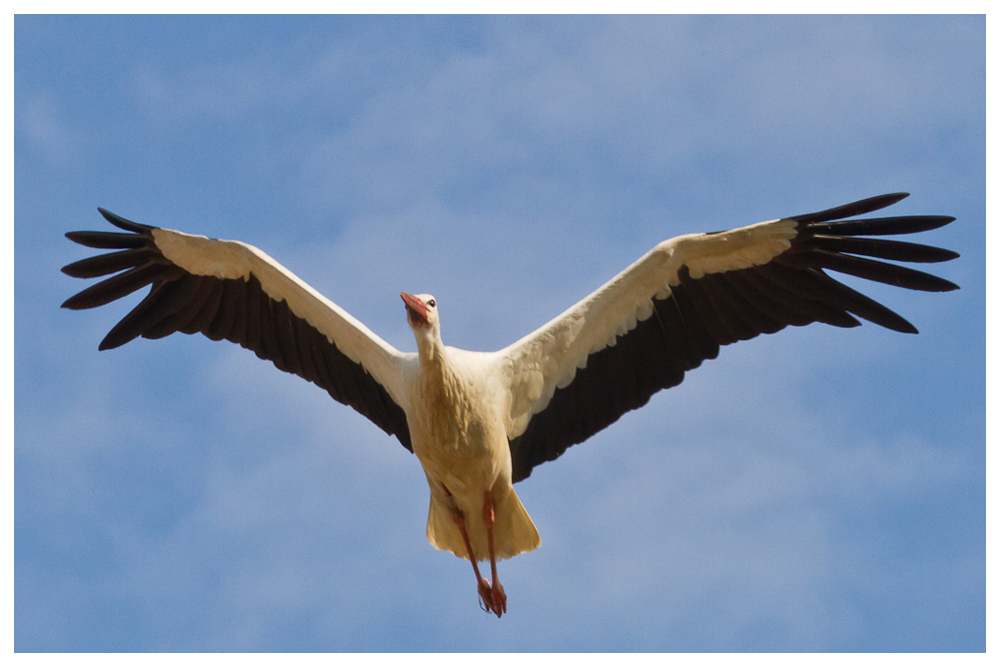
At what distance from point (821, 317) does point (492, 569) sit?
3.00m

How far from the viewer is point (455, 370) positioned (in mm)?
8188

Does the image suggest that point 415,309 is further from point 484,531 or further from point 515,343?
point 484,531

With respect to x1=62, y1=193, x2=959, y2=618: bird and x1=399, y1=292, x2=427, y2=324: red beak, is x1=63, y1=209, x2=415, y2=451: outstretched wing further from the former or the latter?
x1=399, y1=292, x2=427, y2=324: red beak

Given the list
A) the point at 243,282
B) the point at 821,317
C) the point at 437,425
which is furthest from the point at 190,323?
the point at 821,317

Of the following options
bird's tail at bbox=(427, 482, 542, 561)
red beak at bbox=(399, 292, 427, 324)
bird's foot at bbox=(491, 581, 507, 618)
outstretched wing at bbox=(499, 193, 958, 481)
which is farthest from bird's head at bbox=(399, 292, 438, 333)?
bird's foot at bbox=(491, 581, 507, 618)

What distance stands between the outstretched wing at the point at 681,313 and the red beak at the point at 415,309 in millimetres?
995

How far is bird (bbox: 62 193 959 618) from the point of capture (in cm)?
832

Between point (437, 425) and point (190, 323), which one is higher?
point (190, 323)

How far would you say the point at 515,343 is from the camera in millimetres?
8789

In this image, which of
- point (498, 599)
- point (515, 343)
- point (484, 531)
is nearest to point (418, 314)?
point (515, 343)

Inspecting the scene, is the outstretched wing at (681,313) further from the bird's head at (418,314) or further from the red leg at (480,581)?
the bird's head at (418,314)

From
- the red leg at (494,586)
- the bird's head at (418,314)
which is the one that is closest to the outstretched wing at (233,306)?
the red leg at (494,586)

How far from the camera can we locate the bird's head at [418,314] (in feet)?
26.0

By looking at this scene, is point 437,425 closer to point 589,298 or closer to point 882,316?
point 589,298
